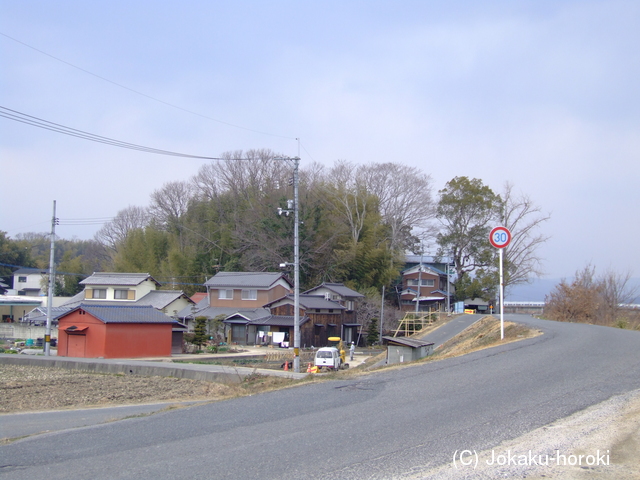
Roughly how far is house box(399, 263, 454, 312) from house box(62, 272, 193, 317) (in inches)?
905

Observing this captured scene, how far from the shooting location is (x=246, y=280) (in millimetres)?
47312

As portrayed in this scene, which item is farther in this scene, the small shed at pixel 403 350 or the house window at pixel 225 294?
the house window at pixel 225 294

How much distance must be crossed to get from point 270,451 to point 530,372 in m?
5.69

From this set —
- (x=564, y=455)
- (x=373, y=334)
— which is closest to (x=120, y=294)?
(x=373, y=334)

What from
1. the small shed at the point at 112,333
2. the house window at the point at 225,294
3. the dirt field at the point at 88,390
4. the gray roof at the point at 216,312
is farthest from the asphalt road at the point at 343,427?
the house window at the point at 225,294

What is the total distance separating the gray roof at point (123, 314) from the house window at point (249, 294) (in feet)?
44.1

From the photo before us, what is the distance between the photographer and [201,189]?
206 feet

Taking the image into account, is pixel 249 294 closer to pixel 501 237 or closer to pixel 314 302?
pixel 314 302

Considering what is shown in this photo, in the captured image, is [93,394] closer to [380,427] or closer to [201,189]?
[380,427]

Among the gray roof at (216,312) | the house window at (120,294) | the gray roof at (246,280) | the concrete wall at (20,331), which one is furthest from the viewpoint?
the house window at (120,294)

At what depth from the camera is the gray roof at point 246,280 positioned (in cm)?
4634

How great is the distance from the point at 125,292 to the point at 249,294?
12.3 m

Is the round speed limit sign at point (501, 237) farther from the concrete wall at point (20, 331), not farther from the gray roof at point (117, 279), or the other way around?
the gray roof at point (117, 279)

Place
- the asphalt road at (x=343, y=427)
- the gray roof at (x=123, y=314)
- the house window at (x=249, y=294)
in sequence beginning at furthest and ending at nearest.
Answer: the house window at (x=249, y=294)
the gray roof at (x=123, y=314)
the asphalt road at (x=343, y=427)
